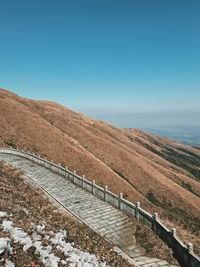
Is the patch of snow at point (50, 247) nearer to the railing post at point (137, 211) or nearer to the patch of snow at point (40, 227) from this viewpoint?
the patch of snow at point (40, 227)

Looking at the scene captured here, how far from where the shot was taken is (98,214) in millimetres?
21953

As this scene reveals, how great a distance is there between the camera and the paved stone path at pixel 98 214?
1683 cm

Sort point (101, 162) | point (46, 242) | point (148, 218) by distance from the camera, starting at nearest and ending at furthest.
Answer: point (46, 242) → point (148, 218) → point (101, 162)

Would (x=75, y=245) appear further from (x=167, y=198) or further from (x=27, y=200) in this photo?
(x=167, y=198)

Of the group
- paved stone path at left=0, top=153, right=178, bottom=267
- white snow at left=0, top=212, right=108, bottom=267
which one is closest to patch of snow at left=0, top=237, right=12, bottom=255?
white snow at left=0, top=212, right=108, bottom=267

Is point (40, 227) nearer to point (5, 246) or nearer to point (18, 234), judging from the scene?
point (18, 234)

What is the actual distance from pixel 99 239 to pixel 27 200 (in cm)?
632

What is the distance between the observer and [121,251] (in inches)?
655

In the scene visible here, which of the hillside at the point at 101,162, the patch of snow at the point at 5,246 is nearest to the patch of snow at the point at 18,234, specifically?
the patch of snow at the point at 5,246

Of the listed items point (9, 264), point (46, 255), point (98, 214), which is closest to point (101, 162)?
point (98, 214)

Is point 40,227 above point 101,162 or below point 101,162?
above

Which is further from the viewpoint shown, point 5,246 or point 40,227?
point 40,227

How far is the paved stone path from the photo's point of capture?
55.2ft

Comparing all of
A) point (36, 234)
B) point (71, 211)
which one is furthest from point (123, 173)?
point (36, 234)
